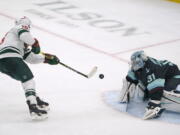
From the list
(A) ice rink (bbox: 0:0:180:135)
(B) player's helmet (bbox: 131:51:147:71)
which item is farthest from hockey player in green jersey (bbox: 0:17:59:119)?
(B) player's helmet (bbox: 131:51:147:71)

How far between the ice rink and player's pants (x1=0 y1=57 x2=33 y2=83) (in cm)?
28

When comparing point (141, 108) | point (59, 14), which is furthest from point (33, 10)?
point (141, 108)

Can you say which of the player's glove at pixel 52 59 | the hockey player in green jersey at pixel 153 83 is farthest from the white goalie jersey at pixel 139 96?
the player's glove at pixel 52 59

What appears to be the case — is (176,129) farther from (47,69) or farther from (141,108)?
(47,69)

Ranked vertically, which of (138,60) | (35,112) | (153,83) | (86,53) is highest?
(138,60)

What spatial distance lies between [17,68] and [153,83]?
36.0 inches

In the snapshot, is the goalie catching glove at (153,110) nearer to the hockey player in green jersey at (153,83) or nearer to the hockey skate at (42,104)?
the hockey player in green jersey at (153,83)

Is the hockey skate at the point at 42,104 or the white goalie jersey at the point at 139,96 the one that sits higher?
the white goalie jersey at the point at 139,96

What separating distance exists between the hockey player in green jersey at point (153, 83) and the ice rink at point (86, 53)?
140 mm

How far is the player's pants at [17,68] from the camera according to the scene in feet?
9.66

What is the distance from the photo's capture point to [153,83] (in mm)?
3031

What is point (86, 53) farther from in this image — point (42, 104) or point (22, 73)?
point (22, 73)

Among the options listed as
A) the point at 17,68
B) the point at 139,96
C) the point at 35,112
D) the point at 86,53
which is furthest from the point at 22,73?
the point at 86,53

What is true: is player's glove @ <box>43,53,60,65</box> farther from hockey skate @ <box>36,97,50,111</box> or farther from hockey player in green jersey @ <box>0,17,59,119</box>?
hockey skate @ <box>36,97,50,111</box>
